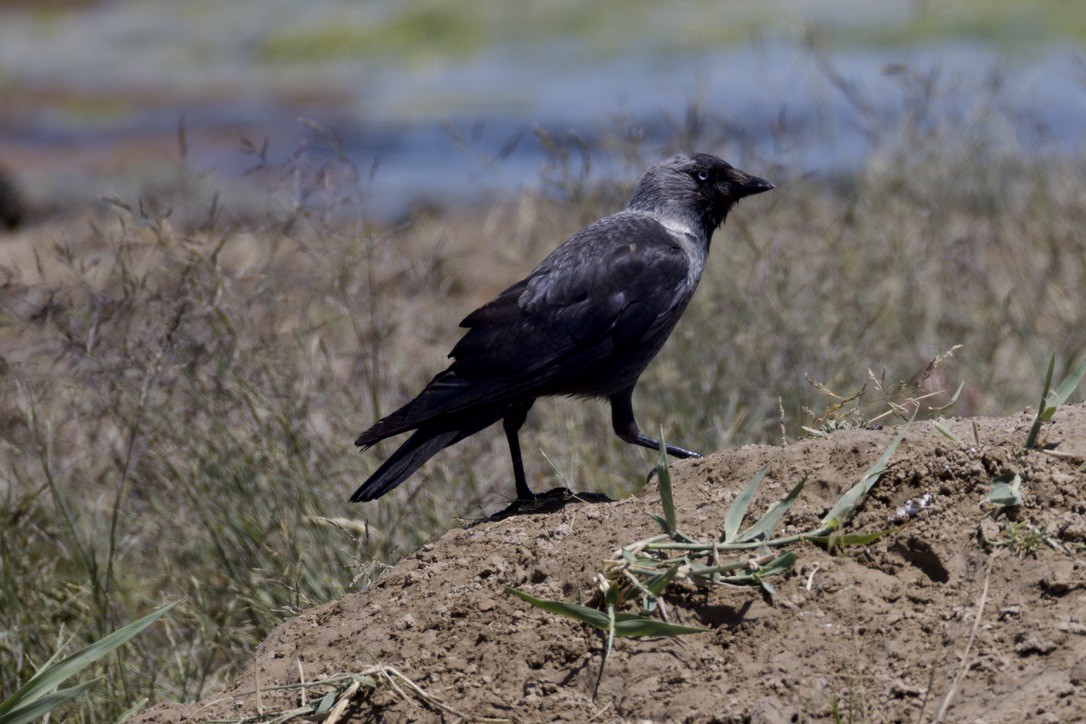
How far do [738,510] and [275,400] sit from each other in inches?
89.0

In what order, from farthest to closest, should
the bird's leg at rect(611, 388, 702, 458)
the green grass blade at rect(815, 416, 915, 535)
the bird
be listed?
the bird's leg at rect(611, 388, 702, 458) < the bird < the green grass blade at rect(815, 416, 915, 535)

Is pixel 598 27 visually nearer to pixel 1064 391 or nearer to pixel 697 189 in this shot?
pixel 697 189

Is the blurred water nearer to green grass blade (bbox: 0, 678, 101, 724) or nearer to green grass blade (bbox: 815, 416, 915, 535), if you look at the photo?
green grass blade (bbox: 815, 416, 915, 535)

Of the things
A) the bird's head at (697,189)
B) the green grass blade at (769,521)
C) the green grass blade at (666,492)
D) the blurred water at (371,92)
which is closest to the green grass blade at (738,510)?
the green grass blade at (769,521)

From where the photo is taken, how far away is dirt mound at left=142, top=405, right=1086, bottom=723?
269cm

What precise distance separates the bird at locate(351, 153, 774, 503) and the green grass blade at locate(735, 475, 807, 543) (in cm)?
117

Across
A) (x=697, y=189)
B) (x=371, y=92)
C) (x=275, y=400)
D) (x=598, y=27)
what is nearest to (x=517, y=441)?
(x=275, y=400)

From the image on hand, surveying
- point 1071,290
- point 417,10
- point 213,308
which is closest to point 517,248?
point 1071,290

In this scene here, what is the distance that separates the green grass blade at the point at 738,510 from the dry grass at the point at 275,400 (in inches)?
41.8

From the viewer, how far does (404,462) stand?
13.1 feet

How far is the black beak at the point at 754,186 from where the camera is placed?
5.10 m

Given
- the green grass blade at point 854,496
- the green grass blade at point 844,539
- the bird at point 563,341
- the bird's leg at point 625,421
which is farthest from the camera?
the bird's leg at point 625,421

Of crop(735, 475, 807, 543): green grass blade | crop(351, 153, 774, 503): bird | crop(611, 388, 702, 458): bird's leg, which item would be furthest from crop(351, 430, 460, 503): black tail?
crop(735, 475, 807, 543): green grass blade

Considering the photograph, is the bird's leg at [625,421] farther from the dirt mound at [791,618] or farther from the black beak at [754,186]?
the dirt mound at [791,618]
